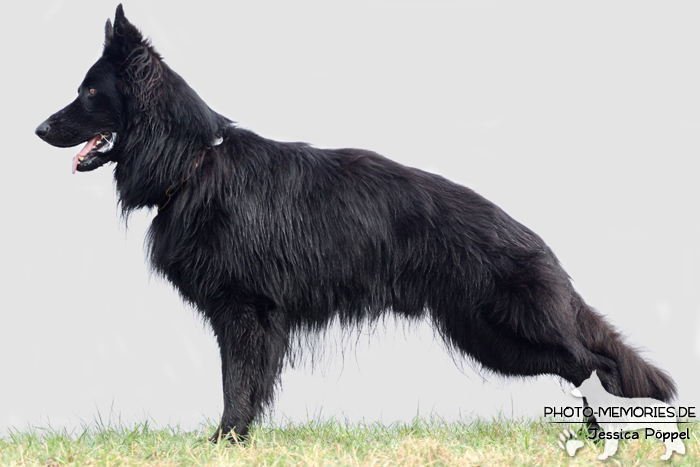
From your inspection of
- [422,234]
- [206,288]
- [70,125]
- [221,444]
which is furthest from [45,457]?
[422,234]

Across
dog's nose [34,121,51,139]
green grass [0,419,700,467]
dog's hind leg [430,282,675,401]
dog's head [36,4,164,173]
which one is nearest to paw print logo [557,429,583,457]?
green grass [0,419,700,467]

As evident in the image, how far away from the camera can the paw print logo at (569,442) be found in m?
4.23

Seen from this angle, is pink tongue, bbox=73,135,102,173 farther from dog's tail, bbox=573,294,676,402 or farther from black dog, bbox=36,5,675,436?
dog's tail, bbox=573,294,676,402

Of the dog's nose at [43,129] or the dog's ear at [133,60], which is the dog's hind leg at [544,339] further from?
the dog's nose at [43,129]

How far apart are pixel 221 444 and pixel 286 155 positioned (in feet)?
5.84

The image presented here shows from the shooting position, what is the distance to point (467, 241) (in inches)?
178

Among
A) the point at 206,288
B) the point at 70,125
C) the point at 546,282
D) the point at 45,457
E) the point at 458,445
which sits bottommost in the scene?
the point at 45,457

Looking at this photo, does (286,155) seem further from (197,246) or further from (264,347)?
(264,347)

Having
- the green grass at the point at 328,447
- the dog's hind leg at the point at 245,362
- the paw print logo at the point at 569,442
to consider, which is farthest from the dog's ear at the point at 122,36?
the paw print logo at the point at 569,442

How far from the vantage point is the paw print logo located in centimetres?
423

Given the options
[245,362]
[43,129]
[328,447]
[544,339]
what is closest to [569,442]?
[544,339]

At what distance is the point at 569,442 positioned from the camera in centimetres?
427

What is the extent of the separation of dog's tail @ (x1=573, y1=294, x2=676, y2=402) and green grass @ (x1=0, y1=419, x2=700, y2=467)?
334 millimetres

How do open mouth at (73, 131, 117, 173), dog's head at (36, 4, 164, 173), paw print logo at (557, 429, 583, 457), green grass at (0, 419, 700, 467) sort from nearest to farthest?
green grass at (0, 419, 700, 467)
paw print logo at (557, 429, 583, 457)
dog's head at (36, 4, 164, 173)
open mouth at (73, 131, 117, 173)
